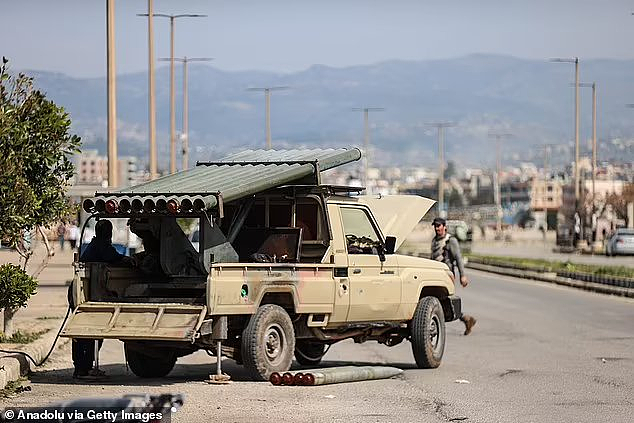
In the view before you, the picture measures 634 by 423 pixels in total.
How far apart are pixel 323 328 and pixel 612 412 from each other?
172 inches

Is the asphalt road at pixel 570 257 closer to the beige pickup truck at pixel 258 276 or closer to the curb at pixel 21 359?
the curb at pixel 21 359

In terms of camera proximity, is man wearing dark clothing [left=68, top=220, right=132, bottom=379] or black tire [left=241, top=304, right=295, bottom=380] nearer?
black tire [left=241, top=304, right=295, bottom=380]

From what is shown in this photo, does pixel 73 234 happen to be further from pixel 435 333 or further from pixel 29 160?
pixel 29 160

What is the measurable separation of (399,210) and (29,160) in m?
4.93

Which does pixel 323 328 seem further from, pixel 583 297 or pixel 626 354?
pixel 583 297

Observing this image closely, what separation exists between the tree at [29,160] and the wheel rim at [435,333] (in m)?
4.89

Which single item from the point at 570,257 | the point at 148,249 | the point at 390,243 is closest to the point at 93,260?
the point at 148,249

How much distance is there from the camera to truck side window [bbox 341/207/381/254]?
16719 millimetres

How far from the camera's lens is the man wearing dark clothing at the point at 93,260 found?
15.3m

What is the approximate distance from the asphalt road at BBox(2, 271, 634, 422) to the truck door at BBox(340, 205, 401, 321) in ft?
2.93

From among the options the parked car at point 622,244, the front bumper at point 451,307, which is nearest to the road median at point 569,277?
the parked car at point 622,244

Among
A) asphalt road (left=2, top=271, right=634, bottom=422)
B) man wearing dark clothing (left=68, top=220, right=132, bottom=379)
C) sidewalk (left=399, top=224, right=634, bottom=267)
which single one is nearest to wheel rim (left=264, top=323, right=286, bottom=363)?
asphalt road (left=2, top=271, right=634, bottom=422)

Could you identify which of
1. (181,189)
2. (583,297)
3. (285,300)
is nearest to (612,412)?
(285,300)

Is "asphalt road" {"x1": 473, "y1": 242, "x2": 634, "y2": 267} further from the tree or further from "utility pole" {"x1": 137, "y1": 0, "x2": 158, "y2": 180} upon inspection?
the tree
